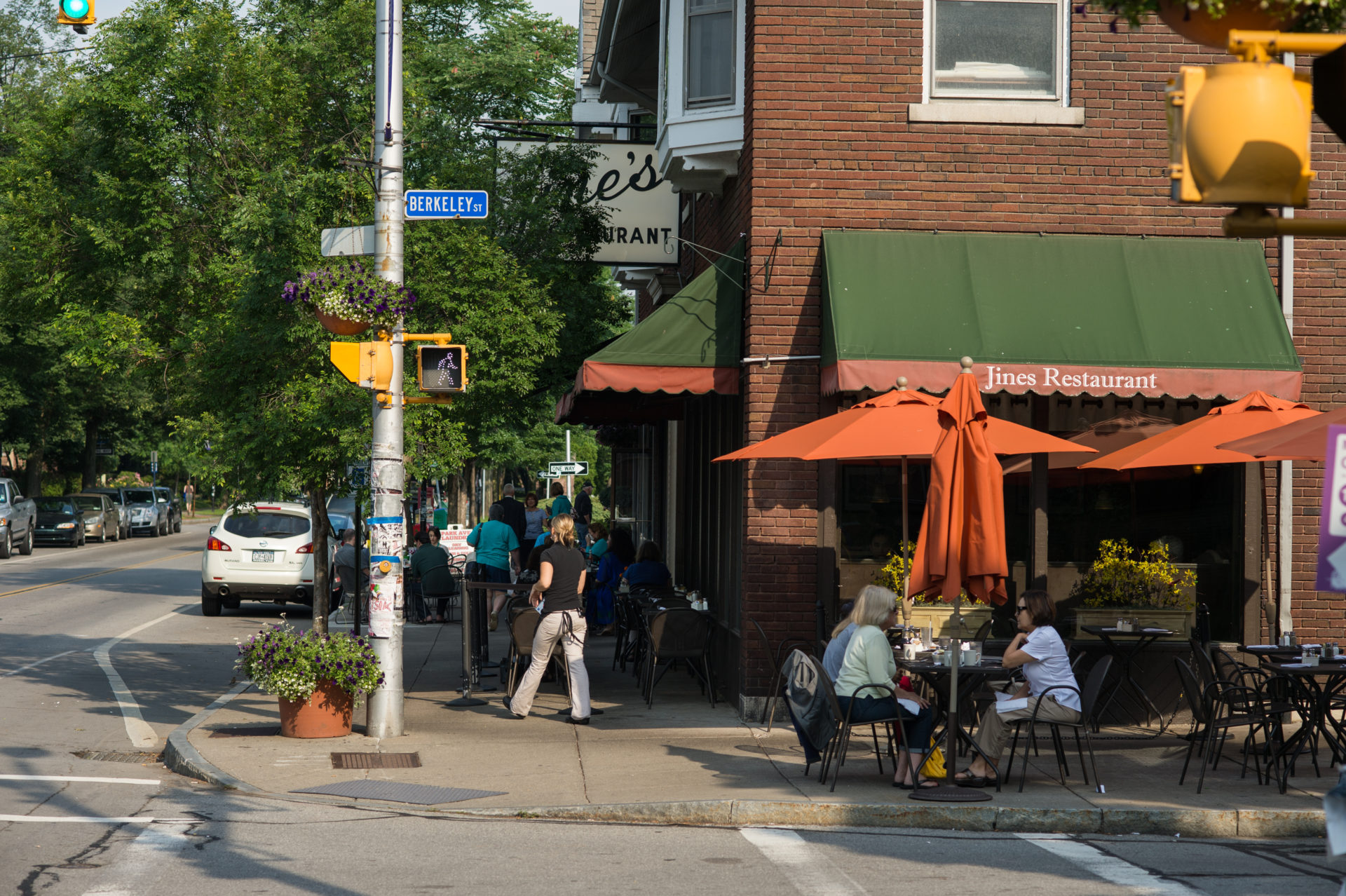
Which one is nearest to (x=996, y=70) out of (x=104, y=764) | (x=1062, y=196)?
(x=1062, y=196)

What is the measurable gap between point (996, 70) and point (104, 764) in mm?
9364

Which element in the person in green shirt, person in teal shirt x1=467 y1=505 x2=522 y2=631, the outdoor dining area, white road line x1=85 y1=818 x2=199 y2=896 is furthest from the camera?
the person in green shirt

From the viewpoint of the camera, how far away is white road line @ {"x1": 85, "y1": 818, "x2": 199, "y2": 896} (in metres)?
6.42

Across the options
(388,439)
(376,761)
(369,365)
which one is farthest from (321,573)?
(376,761)

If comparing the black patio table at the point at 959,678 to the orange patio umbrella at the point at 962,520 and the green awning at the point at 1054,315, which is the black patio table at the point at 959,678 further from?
the green awning at the point at 1054,315

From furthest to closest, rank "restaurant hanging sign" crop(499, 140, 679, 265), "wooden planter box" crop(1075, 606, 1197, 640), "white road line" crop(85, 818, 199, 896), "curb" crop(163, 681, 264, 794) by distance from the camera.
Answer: "restaurant hanging sign" crop(499, 140, 679, 265)
"wooden planter box" crop(1075, 606, 1197, 640)
"curb" crop(163, 681, 264, 794)
"white road line" crop(85, 818, 199, 896)

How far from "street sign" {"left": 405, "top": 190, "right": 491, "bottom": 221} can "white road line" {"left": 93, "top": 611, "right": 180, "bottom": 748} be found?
4.93 meters

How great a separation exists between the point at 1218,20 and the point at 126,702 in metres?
12.2

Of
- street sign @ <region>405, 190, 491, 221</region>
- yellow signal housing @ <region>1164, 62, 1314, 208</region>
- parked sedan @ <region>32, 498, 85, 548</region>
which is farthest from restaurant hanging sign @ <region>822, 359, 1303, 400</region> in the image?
parked sedan @ <region>32, 498, 85, 548</region>

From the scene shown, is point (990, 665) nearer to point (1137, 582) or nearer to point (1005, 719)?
point (1005, 719)

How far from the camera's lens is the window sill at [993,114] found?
11.6m

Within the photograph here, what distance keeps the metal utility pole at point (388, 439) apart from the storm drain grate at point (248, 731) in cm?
94

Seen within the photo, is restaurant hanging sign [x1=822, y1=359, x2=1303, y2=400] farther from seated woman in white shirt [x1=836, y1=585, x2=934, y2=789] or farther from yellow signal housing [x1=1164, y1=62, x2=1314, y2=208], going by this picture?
yellow signal housing [x1=1164, y1=62, x2=1314, y2=208]

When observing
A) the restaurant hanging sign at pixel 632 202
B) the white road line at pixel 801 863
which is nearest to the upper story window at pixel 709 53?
the restaurant hanging sign at pixel 632 202
